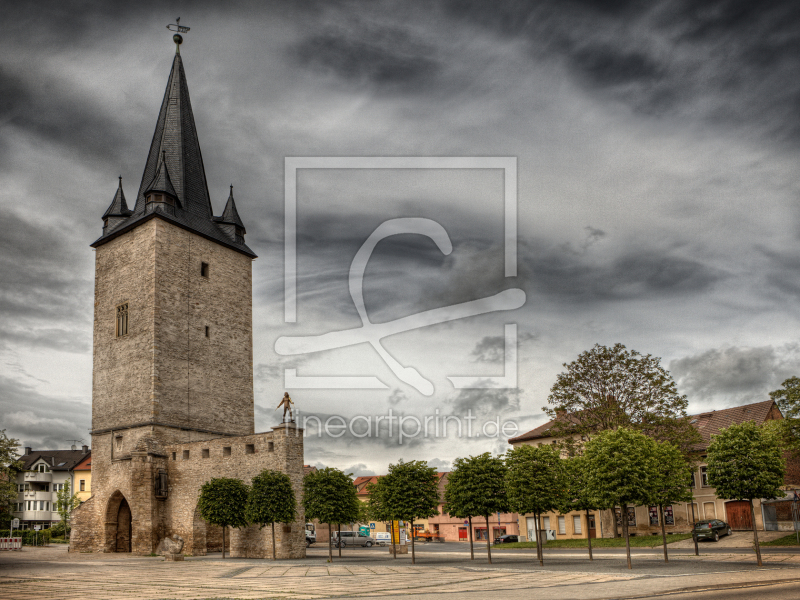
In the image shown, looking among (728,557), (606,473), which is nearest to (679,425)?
(728,557)

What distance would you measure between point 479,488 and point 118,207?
1339 inches

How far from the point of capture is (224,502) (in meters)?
35.8

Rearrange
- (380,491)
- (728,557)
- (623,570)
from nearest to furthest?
(623,570) < (728,557) < (380,491)

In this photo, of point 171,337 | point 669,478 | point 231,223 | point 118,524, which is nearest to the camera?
point 669,478

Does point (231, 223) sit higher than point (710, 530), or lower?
higher

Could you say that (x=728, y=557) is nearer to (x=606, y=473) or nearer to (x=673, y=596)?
(x=606, y=473)

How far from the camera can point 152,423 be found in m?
42.0

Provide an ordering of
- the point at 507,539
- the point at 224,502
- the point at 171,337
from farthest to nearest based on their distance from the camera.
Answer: the point at 507,539
the point at 171,337
the point at 224,502

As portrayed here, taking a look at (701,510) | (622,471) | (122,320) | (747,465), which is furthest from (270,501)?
(701,510)

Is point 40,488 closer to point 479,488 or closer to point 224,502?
point 224,502

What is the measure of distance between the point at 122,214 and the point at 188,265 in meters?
6.90

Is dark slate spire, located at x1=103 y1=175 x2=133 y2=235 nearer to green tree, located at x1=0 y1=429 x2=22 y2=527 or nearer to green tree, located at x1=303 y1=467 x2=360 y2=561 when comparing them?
green tree, located at x1=0 y1=429 x2=22 y2=527

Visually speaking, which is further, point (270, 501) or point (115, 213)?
point (115, 213)

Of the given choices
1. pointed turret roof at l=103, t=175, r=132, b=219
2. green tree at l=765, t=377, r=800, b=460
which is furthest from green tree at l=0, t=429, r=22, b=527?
green tree at l=765, t=377, r=800, b=460
